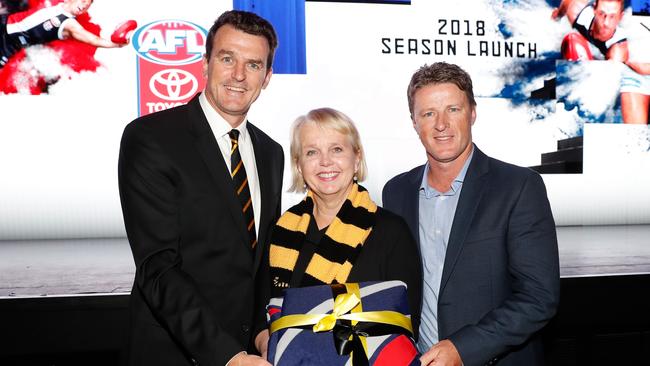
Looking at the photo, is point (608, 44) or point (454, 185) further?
point (608, 44)

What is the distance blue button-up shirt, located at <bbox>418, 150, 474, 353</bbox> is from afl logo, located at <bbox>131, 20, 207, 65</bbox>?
1.62 metres

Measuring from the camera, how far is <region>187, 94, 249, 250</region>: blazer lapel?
148cm

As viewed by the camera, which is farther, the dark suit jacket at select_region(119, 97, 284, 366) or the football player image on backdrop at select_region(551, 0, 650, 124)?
the football player image on backdrop at select_region(551, 0, 650, 124)

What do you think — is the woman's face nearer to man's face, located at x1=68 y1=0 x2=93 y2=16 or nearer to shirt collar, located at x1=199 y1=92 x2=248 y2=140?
shirt collar, located at x1=199 y1=92 x2=248 y2=140

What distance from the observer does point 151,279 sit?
138 centimetres

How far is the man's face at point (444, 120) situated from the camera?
5.27 ft

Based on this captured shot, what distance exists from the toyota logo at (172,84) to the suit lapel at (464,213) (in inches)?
65.2

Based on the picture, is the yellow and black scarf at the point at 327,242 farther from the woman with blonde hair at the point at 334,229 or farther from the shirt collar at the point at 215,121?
the shirt collar at the point at 215,121

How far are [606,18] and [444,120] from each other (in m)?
2.08

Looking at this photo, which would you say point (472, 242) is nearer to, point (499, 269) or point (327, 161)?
point (499, 269)

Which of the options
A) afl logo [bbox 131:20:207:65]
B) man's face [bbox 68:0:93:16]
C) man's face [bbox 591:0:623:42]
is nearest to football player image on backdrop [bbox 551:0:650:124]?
man's face [bbox 591:0:623:42]

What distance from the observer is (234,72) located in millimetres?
1613

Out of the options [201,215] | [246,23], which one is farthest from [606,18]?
[201,215]

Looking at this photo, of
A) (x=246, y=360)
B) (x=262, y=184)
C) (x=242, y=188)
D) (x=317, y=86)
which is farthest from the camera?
(x=317, y=86)
